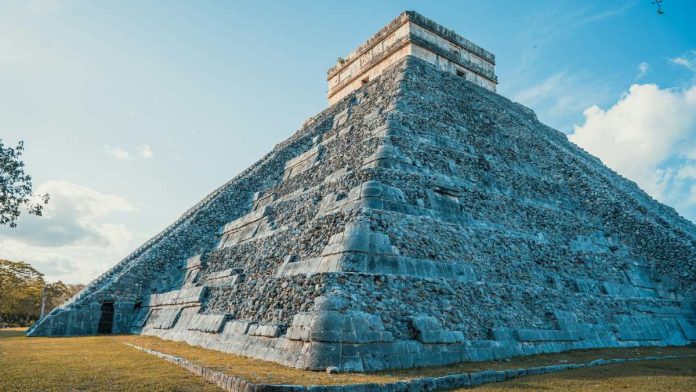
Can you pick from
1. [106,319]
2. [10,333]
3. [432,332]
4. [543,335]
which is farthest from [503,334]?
[10,333]

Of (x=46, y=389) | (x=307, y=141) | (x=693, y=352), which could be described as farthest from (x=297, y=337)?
(x=307, y=141)

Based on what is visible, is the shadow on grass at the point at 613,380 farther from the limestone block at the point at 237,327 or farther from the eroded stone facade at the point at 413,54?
the eroded stone facade at the point at 413,54

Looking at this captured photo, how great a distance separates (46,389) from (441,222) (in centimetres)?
779

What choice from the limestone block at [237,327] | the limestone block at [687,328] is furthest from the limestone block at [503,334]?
the limestone block at [687,328]

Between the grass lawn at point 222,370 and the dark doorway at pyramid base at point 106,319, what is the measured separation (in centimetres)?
494

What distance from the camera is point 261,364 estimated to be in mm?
7258

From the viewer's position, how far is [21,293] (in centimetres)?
2789

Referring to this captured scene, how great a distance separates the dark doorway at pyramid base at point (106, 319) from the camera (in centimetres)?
1453

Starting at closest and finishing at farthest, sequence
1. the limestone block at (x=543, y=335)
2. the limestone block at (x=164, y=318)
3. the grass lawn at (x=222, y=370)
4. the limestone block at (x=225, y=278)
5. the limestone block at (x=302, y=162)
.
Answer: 1. the grass lawn at (x=222, y=370)
2. the limestone block at (x=543, y=335)
3. the limestone block at (x=225, y=278)
4. the limestone block at (x=164, y=318)
5. the limestone block at (x=302, y=162)

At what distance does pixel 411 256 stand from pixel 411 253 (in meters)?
0.09

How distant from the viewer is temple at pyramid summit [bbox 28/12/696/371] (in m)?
7.86

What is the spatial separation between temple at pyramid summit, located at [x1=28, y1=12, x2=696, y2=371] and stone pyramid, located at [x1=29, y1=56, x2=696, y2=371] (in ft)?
0.15

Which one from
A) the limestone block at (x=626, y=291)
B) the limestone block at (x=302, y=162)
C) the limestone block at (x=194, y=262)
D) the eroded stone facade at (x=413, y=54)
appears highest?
the eroded stone facade at (x=413, y=54)

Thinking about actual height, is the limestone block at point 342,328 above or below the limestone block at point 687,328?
below
